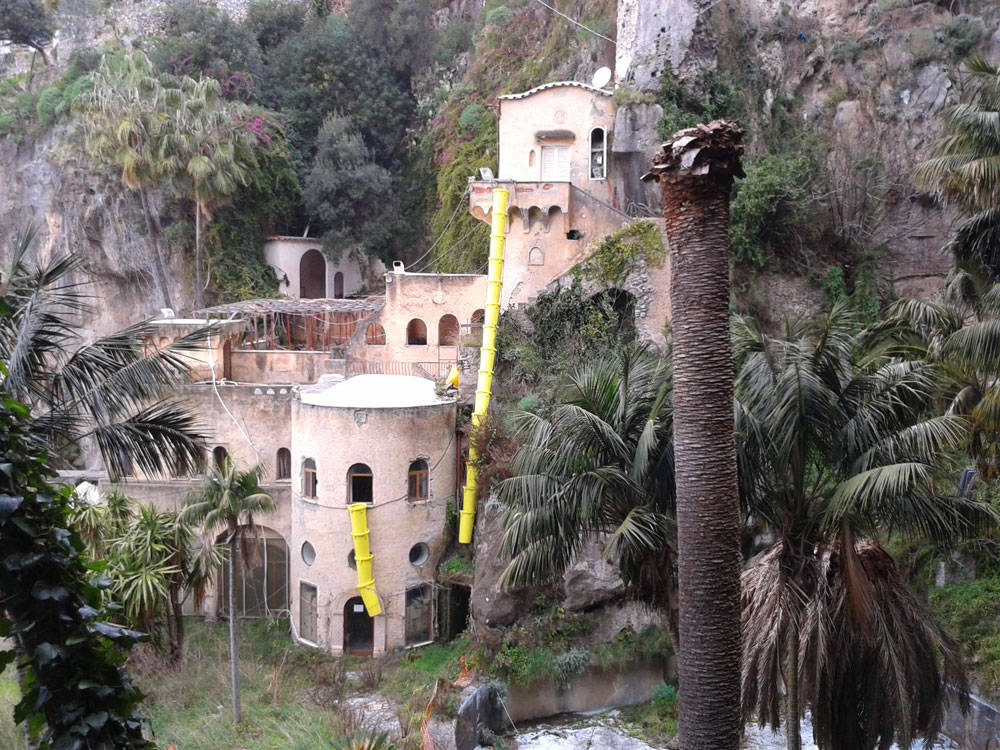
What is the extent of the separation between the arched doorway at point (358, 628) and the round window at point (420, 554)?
1.76 metres

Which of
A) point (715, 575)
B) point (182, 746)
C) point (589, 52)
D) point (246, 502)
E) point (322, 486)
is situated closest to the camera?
point (715, 575)

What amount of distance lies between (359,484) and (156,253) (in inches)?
839

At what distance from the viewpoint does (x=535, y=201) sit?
26422mm

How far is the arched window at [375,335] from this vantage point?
29.4 meters

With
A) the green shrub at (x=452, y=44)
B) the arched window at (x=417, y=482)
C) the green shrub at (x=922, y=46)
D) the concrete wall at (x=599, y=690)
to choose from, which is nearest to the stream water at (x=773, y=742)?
the concrete wall at (x=599, y=690)

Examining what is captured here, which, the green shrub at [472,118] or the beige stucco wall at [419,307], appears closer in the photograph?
the beige stucco wall at [419,307]

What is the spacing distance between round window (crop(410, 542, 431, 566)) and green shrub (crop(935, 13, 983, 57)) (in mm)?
23057

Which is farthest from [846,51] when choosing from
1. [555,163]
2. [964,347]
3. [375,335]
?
[964,347]

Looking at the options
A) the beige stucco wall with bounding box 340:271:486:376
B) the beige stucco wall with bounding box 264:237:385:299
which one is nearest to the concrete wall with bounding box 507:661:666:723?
the beige stucco wall with bounding box 340:271:486:376

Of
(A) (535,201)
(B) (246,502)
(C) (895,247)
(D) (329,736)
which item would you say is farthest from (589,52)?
(D) (329,736)

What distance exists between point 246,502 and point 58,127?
3121 cm

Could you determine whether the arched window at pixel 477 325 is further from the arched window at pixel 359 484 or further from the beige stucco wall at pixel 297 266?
the beige stucco wall at pixel 297 266

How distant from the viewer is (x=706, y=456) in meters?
Result: 7.93

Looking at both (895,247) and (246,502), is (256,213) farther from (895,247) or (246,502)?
(895,247)
